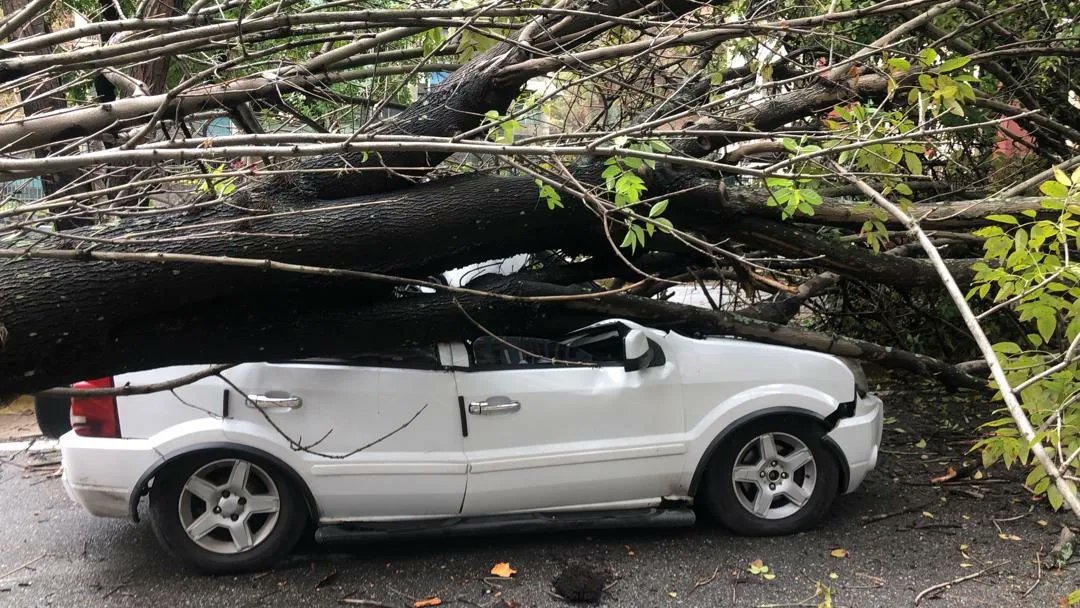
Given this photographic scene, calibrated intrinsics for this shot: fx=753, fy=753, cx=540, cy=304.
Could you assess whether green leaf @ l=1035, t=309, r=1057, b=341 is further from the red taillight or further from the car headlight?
the red taillight

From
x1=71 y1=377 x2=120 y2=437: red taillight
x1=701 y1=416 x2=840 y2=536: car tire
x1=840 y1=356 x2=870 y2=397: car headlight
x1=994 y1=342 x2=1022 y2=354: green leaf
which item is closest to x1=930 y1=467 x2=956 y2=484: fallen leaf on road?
x1=840 y1=356 x2=870 y2=397: car headlight

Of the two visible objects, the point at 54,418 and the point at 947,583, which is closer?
the point at 947,583

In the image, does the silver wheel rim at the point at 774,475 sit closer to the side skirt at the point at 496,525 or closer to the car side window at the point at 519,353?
the side skirt at the point at 496,525

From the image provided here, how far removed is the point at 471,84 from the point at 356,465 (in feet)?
6.54

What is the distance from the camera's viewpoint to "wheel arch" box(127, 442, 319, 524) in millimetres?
3684

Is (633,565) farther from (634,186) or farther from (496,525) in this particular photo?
(634,186)

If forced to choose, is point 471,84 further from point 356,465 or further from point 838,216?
point 838,216

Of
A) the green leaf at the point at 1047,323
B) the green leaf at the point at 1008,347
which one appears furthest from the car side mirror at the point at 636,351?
the green leaf at the point at 1047,323

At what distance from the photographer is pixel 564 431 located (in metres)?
3.97

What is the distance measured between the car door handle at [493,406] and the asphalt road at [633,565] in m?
0.83

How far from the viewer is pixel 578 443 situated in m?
3.97

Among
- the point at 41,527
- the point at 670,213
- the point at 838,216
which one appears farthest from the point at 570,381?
the point at 41,527

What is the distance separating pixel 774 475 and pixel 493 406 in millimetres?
1671

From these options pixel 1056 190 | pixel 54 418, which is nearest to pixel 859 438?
pixel 1056 190
